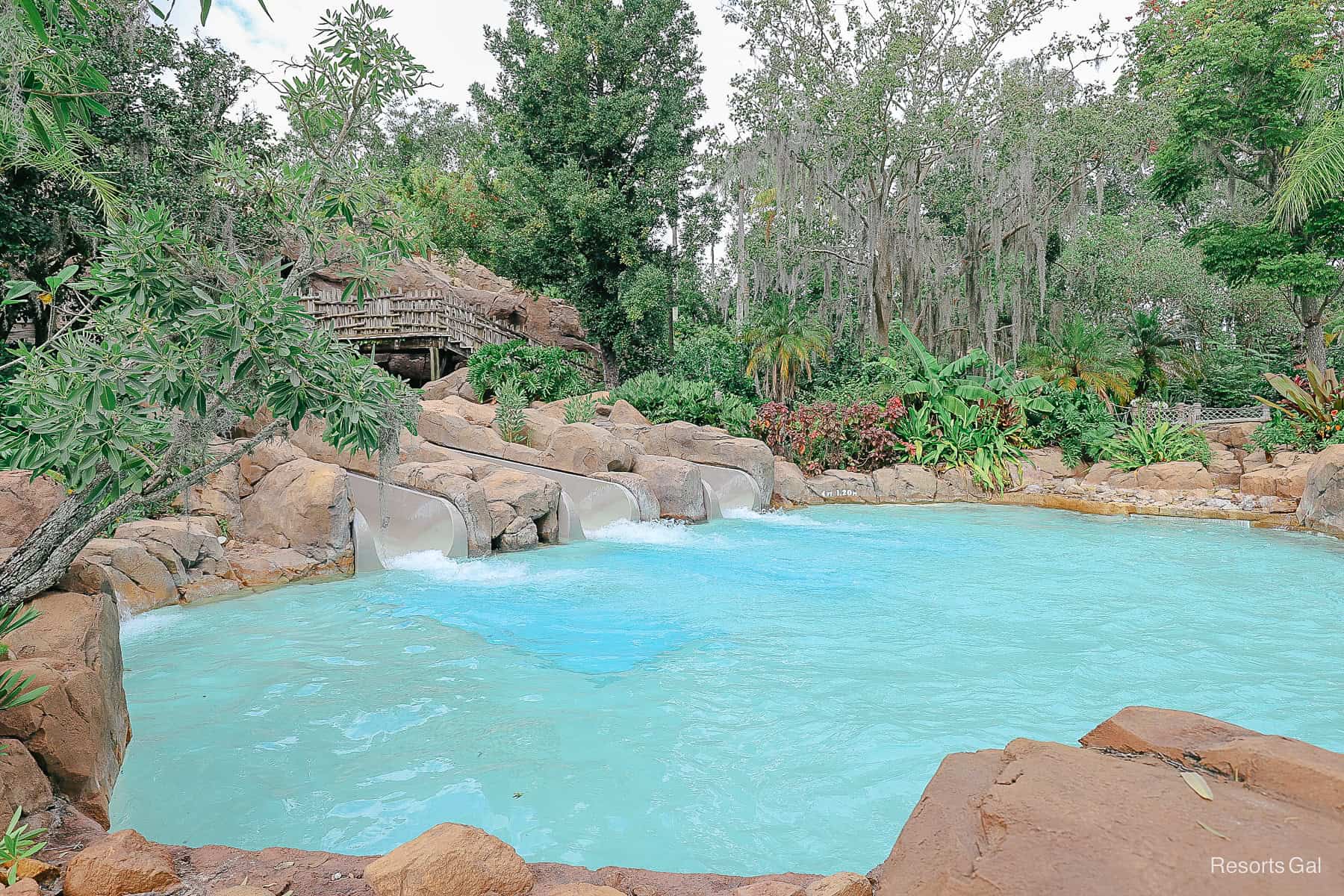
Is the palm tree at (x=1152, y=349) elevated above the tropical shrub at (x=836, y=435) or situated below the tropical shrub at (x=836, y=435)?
above

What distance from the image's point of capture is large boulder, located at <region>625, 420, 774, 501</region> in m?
14.1

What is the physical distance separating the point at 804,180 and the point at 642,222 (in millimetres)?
4508

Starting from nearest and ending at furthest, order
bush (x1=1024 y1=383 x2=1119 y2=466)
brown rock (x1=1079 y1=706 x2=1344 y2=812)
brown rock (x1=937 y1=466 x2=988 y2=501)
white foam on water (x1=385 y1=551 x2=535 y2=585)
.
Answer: brown rock (x1=1079 y1=706 x2=1344 y2=812)
white foam on water (x1=385 y1=551 x2=535 y2=585)
brown rock (x1=937 y1=466 x2=988 y2=501)
bush (x1=1024 y1=383 x2=1119 y2=466)

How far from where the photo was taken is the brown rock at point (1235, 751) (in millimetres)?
1957

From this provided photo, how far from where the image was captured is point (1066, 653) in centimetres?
600

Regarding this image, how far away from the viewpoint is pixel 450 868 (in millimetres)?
2297

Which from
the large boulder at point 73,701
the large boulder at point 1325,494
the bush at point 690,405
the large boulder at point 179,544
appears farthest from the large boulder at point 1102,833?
the bush at point 690,405

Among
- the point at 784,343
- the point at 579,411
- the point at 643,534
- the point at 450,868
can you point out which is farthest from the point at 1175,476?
the point at 450,868

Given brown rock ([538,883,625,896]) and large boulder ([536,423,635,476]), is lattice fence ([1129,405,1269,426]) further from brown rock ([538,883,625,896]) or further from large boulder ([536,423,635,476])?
brown rock ([538,883,625,896])

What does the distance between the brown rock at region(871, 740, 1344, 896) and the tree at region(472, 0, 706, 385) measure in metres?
18.1

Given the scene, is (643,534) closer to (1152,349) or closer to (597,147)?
(597,147)

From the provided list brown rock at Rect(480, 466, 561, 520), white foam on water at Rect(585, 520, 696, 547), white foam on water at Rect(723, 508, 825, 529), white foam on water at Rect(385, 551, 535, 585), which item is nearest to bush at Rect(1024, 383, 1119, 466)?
white foam on water at Rect(723, 508, 825, 529)

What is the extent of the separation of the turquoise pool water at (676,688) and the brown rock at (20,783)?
615 millimetres

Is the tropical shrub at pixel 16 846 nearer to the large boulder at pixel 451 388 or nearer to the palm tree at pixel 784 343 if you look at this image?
the large boulder at pixel 451 388
